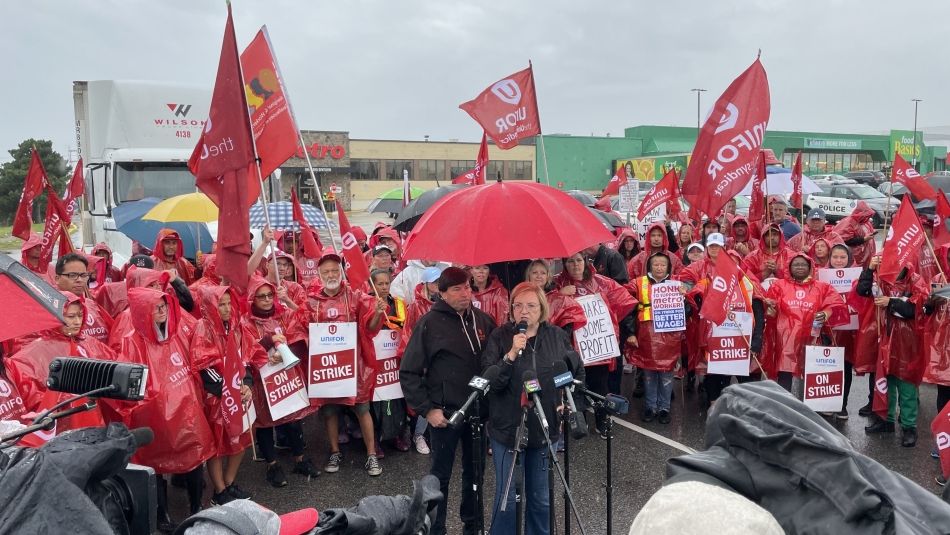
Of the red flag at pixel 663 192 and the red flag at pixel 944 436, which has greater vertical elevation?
the red flag at pixel 663 192

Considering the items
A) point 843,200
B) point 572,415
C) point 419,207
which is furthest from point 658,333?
point 843,200

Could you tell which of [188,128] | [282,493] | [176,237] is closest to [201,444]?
[282,493]

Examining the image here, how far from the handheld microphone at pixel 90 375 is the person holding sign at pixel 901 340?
244 inches

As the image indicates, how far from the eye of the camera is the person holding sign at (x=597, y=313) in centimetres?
605

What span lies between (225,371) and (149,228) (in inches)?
229

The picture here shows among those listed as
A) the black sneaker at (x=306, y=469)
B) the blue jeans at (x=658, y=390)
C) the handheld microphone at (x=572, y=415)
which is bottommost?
the black sneaker at (x=306, y=469)

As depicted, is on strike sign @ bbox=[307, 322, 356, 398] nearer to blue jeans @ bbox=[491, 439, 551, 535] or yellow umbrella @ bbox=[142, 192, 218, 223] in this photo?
blue jeans @ bbox=[491, 439, 551, 535]

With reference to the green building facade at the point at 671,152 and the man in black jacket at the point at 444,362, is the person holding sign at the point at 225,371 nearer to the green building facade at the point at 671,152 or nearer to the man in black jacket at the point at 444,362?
the man in black jacket at the point at 444,362

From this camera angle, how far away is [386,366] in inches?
226

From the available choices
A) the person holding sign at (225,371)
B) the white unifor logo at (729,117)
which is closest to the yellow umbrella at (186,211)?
the person holding sign at (225,371)

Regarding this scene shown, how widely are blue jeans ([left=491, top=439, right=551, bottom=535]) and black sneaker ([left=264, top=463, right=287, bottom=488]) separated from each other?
89.3 inches

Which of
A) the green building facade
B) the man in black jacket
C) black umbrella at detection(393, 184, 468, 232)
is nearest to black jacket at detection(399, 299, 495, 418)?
the man in black jacket

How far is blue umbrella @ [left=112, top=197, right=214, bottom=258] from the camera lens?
31.0 feet

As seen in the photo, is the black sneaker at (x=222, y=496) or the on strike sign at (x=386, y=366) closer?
the black sneaker at (x=222, y=496)
